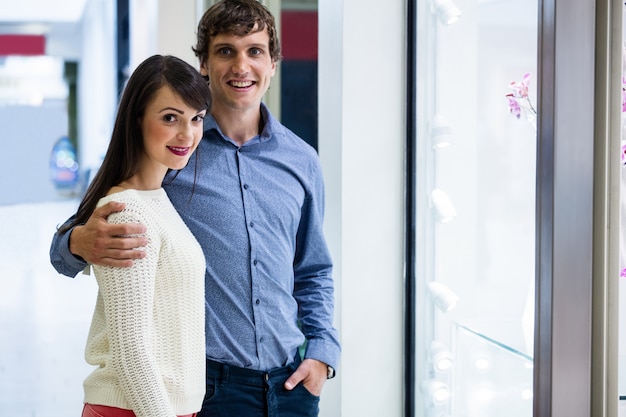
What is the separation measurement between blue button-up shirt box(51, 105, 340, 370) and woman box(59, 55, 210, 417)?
182 millimetres

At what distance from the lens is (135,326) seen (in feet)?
4.88

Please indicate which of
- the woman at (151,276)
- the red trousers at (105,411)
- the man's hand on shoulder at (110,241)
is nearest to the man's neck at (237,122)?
the woman at (151,276)

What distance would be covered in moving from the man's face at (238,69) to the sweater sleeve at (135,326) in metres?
0.48

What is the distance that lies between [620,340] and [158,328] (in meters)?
0.82

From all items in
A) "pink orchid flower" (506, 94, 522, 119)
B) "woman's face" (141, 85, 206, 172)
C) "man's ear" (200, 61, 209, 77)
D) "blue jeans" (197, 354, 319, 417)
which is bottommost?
"blue jeans" (197, 354, 319, 417)

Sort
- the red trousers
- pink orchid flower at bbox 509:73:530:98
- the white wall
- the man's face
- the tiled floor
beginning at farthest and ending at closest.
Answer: the tiled floor
the white wall
the man's face
pink orchid flower at bbox 509:73:530:98
the red trousers

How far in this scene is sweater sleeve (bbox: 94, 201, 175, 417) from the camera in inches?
58.4

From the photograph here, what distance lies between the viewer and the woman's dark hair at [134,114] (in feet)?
5.34

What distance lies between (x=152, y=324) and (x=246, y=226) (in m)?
0.40

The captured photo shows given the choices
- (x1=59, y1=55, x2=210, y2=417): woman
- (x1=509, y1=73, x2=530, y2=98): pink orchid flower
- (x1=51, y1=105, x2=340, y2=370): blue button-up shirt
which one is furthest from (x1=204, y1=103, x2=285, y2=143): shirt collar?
(x1=509, y1=73, x2=530, y2=98): pink orchid flower

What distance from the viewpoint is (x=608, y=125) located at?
1499mm

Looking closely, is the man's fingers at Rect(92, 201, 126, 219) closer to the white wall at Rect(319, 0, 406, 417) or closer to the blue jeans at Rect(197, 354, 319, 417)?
the blue jeans at Rect(197, 354, 319, 417)

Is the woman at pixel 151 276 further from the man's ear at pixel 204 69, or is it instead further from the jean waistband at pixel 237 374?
the man's ear at pixel 204 69

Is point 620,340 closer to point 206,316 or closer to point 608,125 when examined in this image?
point 608,125
